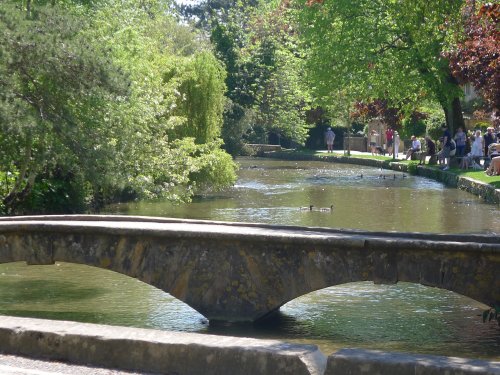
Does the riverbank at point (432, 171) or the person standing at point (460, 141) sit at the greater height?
the person standing at point (460, 141)

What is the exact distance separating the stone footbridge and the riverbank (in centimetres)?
1851

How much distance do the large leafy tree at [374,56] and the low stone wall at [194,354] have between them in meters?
32.5

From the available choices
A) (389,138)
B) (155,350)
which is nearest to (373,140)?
(389,138)

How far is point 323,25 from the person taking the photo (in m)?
45.6

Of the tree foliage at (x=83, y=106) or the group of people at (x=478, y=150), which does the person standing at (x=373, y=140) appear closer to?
the group of people at (x=478, y=150)

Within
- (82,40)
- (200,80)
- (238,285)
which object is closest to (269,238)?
(238,285)

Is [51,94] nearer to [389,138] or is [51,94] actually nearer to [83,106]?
[83,106]

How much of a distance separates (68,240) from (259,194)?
2215 centimetres

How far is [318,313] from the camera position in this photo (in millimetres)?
15656

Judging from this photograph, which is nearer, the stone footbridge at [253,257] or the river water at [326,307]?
the stone footbridge at [253,257]

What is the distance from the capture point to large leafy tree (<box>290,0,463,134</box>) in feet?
141

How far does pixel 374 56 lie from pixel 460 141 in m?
5.11

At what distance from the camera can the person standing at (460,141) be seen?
44.5 metres

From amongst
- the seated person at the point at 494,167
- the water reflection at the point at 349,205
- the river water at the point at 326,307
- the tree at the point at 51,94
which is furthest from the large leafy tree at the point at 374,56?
the tree at the point at 51,94
